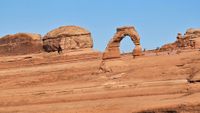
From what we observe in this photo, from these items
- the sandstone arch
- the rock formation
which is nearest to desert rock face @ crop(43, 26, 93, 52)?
the rock formation

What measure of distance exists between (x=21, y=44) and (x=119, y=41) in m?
17.5

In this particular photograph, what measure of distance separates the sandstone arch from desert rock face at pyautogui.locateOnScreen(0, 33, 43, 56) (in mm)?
14380

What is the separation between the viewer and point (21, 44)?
46.7 meters

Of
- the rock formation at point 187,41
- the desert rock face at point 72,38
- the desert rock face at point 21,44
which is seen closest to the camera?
the rock formation at point 187,41

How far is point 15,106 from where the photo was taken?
2712cm

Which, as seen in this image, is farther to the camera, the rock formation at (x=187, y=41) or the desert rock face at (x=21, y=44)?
the desert rock face at (x=21, y=44)

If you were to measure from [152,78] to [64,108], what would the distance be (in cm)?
541

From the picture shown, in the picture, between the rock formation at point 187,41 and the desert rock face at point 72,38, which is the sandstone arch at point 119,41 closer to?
the rock formation at point 187,41

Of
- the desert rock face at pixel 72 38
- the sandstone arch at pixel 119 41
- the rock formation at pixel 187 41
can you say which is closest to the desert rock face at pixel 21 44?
the desert rock face at pixel 72 38

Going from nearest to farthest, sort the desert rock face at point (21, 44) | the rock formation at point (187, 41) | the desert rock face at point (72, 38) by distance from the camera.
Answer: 1. the rock formation at point (187, 41)
2. the desert rock face at point (72, 38)
3. the desert rock face at point (21, 44)

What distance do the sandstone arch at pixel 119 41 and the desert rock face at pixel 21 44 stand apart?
47.2 feet

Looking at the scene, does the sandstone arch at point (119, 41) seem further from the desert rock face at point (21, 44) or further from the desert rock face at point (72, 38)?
the desert rock face at point (21, 44)

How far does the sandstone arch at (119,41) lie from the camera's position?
30.8 m

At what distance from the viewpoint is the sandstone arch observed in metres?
30.8
